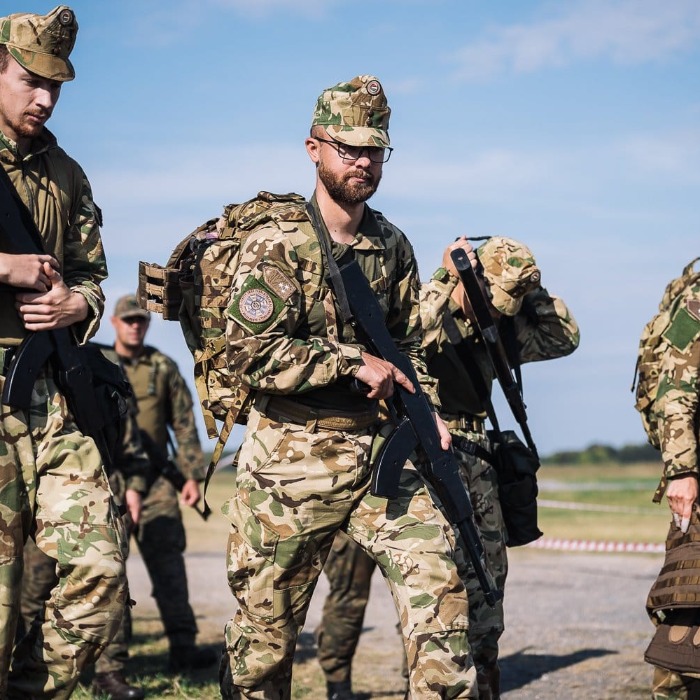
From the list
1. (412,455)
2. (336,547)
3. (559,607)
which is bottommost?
(559,607)

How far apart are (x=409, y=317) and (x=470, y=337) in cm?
142

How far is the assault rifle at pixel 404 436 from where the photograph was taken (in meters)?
5.80

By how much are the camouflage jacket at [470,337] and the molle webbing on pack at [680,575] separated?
1.30m

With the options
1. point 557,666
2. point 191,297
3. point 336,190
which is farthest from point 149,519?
point 336,190

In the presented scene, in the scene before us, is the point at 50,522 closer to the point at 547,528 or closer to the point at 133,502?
the point at 133,502

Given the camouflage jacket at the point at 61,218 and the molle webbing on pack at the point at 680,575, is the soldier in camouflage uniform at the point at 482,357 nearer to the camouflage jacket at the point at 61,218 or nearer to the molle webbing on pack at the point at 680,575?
the molle webbing on pack at the point at 680,575

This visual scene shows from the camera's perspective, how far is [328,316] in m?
5.96

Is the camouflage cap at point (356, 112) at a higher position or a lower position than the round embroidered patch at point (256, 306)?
higher

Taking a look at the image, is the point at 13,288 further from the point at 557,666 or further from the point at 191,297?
the point at 557,666

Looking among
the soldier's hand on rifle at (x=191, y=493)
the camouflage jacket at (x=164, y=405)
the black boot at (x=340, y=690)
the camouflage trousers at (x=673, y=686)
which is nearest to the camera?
the camouflage trousers at (x=673, y=686)

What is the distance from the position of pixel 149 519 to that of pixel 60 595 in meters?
4.48

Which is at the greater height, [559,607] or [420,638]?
[420,638]

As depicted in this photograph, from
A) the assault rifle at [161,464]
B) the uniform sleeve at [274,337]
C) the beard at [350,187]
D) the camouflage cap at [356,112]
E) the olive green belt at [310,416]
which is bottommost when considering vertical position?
the assault rifle at [161,464]

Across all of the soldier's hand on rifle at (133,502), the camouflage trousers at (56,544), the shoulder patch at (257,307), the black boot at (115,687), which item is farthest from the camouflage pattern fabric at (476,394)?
the soldier's hand on rifle at (133,502)
